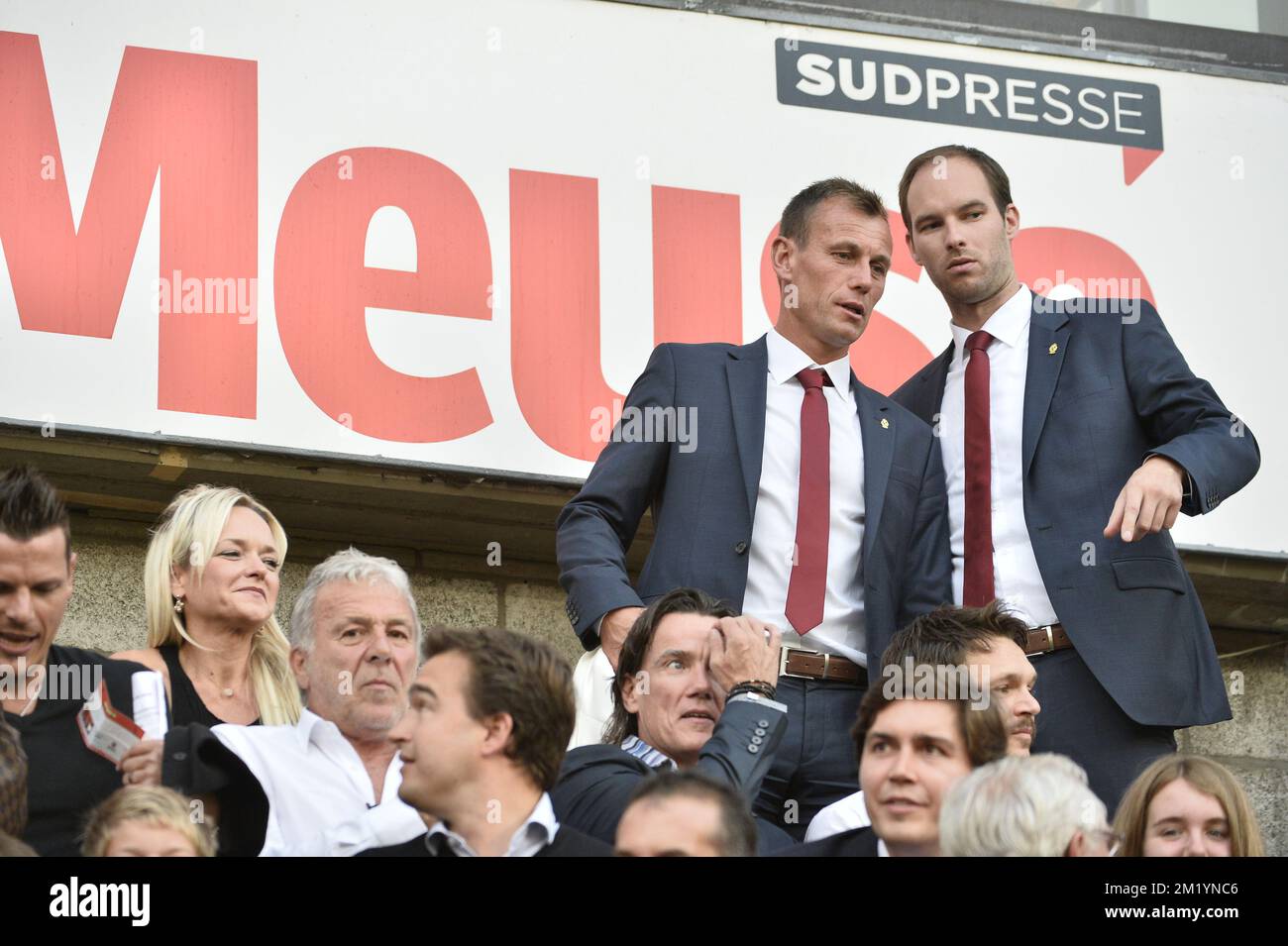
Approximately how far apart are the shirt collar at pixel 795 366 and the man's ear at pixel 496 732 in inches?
54.8

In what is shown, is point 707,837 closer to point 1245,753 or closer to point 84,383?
point 84,383

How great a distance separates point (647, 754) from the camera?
172 inches

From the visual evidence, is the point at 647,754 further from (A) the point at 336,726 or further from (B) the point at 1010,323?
(B) the point at 1010,323

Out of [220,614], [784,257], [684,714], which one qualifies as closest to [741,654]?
[684,714]

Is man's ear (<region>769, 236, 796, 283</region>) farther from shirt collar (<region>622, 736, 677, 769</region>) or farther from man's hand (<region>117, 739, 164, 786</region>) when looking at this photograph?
man's hand (<region>117, 739, 164, 786</region>)

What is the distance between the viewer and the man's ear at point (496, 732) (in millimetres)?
3707

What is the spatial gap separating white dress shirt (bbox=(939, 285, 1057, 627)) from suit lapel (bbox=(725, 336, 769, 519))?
0.47 meters

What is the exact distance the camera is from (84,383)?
6164 millimetres

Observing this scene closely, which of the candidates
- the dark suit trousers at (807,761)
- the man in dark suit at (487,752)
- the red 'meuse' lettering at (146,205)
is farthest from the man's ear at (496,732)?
the red 'meuse' lettering at (146,205)

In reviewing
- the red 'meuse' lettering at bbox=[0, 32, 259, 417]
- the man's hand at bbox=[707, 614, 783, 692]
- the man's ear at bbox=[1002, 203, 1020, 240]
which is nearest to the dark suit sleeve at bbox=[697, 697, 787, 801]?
the man's hand at bbox=[707, 614, 783, 692]

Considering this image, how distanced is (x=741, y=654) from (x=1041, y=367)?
44.7 inches

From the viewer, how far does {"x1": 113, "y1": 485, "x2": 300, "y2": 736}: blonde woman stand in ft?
15.4

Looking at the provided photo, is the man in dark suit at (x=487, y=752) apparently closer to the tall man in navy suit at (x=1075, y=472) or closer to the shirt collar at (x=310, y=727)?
the shirt collar at (x=310, y=727)
